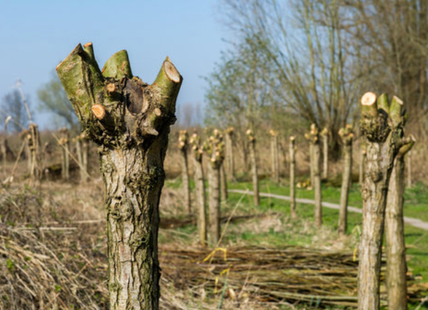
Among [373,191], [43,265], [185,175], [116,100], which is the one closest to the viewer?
[116,100]

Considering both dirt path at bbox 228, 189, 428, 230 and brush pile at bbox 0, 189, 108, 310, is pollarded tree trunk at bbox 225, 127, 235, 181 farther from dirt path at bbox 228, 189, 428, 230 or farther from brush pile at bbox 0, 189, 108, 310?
brush pile at bbox 0, 189, 108, 310

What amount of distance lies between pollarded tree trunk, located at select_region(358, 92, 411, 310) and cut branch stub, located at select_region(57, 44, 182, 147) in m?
2.38

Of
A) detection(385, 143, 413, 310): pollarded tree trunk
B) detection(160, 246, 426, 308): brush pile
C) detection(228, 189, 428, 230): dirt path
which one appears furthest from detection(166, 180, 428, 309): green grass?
detection(385, 143, 413, 310): pollarded tree trunk

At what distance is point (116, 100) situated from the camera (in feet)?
7.97

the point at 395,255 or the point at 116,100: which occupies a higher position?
the point at 116,100

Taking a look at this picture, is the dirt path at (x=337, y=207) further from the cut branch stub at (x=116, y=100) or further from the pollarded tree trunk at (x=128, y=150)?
the cut branch stub at (x=116, y=100)

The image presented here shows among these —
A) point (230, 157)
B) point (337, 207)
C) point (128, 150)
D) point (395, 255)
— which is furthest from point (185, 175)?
point (128, 150)

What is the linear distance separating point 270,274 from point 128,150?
369 cm

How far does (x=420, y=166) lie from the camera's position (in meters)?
17.0

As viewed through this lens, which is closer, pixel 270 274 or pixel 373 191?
pixel 373 191

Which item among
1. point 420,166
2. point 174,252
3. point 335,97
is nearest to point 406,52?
point 335,97

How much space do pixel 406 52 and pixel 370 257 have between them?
18.1m

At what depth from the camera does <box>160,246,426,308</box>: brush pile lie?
212 inches

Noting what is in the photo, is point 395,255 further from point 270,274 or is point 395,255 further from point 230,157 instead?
point 230,157
